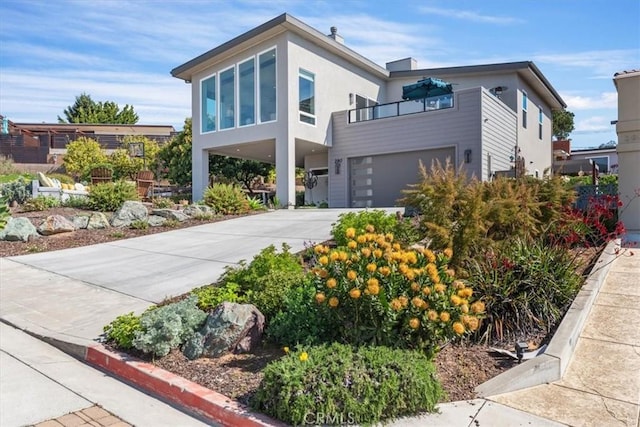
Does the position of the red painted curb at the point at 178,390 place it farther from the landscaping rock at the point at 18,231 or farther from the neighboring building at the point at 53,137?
the neighboring building at the point at 53,137

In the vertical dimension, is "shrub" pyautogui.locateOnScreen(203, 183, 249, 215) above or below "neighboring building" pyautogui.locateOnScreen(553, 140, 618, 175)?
below

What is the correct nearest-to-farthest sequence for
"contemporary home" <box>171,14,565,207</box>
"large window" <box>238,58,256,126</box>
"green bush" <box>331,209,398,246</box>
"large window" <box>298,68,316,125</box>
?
"green bush" <box>331,209,398,246</box>, "contemporary home" <box>171,14,565,207</box>, "large window" <box>298,68,316,125</box>, "large window" <box>238,58,256,126</box>

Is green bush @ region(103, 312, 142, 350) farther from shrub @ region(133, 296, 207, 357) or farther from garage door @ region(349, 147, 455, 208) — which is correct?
garage door @ region(349, 147, 455, 208)

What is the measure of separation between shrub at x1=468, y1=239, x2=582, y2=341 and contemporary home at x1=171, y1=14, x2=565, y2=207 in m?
8.92

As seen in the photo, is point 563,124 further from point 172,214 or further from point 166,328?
point 166,328

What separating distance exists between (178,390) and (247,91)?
14.3 meters

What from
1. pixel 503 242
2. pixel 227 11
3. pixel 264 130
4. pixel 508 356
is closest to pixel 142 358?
pixel 508 356

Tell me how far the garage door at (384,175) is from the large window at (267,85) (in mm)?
3530

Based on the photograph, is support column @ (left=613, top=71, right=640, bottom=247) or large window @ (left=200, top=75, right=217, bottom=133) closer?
support column @ (left=613, top=71, right=640, bottom=247)

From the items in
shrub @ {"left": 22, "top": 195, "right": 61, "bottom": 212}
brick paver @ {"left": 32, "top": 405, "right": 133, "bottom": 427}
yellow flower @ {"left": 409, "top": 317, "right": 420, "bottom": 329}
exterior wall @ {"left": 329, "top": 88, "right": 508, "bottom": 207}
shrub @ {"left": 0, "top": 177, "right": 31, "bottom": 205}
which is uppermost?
exterior wall @ {"left": 329, "top": 88, "right": 508, "bottom": 207}

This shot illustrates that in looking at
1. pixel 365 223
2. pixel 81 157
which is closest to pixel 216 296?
pixel 365 223

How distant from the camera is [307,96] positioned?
1530 centimetres

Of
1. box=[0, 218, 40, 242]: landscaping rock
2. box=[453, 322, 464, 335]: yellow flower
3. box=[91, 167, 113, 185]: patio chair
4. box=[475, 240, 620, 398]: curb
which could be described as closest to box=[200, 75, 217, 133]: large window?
box=[91, 167, 113, 185]: patio chair

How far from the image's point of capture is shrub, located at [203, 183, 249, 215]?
1343 cm
